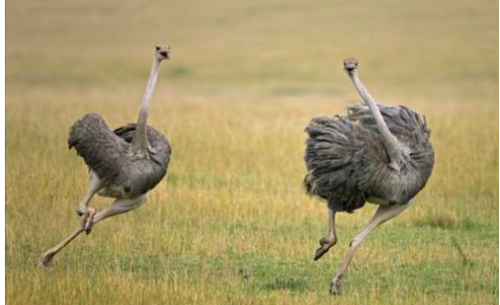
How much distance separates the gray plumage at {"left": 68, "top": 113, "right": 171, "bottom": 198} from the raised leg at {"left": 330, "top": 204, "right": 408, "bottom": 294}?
1.47 m

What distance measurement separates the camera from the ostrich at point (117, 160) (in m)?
9.75

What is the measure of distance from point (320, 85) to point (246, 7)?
53.2ft

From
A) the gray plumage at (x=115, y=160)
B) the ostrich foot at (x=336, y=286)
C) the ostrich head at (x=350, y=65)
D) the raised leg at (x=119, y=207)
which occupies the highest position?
the ostrich head at (x=350, y=65)

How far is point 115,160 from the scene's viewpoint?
9750 millimetres

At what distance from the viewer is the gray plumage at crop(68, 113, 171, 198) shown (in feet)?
32.0

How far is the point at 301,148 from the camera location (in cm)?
1725

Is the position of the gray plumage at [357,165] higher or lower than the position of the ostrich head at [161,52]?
lower

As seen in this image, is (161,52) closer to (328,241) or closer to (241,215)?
(328,241)

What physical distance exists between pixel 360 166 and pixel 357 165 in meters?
0.02

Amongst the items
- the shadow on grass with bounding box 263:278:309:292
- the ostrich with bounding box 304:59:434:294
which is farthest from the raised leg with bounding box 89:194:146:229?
the ostrich with bounding box 304:59:434:294

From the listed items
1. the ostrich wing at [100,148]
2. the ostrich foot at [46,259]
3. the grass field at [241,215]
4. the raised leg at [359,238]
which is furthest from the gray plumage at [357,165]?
the ostrich foot at [46,259]

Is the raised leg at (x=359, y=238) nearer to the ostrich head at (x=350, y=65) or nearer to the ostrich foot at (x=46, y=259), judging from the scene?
the ostrich head at (x=350, y=65)

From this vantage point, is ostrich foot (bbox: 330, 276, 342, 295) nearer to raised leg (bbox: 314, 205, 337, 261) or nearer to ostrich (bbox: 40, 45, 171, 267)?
raised leg (bbox: 314, 205, 337, 261)

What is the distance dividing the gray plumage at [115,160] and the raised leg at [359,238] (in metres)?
1.47
